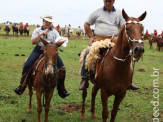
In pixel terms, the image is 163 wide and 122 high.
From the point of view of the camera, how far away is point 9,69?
13250 mm

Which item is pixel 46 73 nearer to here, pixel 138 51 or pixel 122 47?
pixel 122 47

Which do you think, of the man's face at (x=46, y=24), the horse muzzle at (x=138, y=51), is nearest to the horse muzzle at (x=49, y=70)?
the man's face at (x=46, y=24)

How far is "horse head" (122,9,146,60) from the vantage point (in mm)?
4270

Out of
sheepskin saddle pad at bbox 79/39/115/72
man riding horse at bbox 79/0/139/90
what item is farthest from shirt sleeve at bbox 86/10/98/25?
sheepskin saddle pad at bbox 79/39/115/72

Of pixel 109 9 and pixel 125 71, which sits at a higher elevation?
pixel 109 9

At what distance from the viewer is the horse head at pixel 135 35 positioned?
4.27 meters

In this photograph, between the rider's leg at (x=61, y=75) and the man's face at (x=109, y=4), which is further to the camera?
the rider's leg at (x=61, y=75)

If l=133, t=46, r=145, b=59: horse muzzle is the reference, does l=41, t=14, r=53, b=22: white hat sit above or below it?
above

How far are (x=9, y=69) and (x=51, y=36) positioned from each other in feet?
23.9

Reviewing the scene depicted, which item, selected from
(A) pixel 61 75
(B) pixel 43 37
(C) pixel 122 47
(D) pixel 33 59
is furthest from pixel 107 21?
(D) pixel 33 59

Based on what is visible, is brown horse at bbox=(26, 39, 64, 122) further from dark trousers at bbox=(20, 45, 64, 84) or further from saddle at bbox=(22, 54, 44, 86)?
dark trousers at bbox=(20, 45, 64, 84)

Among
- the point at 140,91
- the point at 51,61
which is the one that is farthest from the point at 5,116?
the point at 140,91

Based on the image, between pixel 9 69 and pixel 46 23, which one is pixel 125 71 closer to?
pixel 46 23

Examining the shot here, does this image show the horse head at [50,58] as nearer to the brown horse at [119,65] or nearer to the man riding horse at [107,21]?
the brown horse at [119,65]
